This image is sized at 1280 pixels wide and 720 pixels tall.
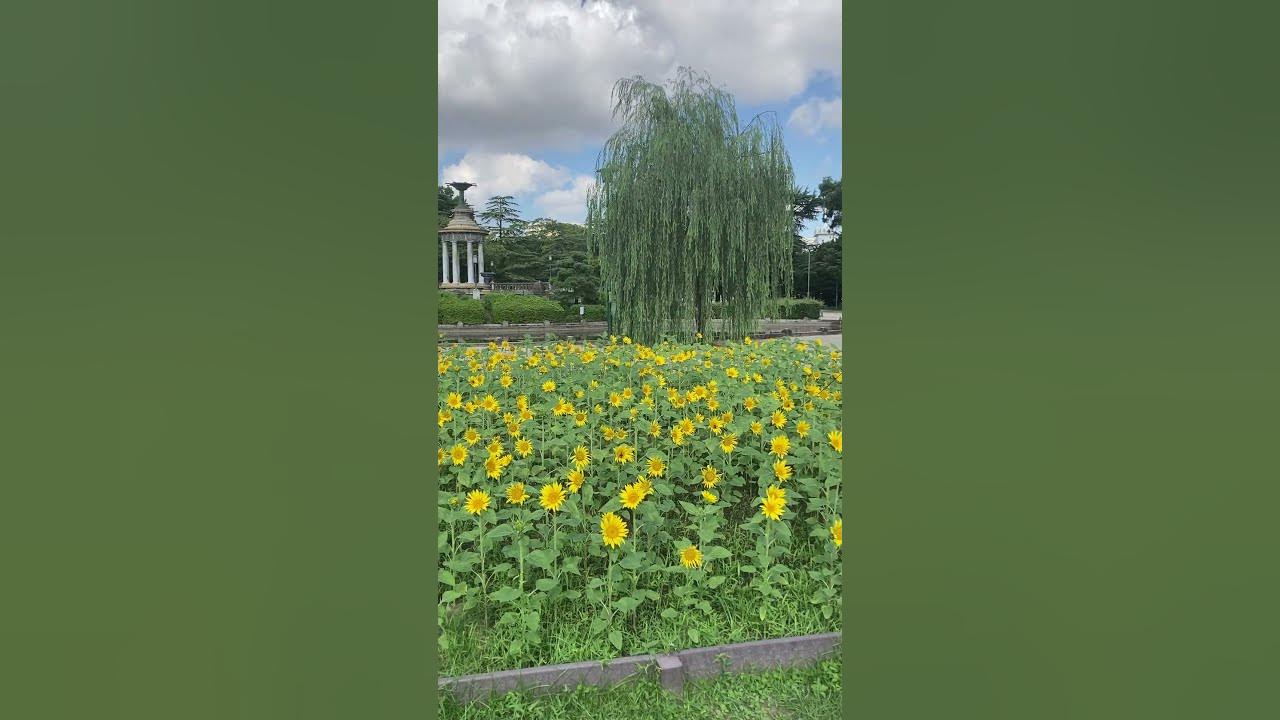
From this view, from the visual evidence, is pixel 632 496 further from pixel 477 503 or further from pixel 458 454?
pixel 458 454

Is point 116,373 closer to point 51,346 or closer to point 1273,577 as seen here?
point 51,346

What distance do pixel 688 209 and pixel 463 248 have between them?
1531 centimetres

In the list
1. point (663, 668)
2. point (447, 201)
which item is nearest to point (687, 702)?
point (663, 668)

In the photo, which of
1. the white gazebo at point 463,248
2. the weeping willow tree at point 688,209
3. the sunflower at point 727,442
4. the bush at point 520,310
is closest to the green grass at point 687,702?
the sunflower at point 727,442

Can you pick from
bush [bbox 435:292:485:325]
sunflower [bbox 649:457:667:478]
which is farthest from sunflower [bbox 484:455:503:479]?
bush [bbox 435:292:485:325]

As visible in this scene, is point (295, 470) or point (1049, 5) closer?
point (295, 470)

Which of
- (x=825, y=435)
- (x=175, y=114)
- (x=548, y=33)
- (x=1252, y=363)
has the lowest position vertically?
(x=825, y=435)

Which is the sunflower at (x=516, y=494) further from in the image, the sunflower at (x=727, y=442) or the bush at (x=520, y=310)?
the bush at (x=520, y=310)

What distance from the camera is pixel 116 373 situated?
77 centimetres

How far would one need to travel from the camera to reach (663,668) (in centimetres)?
165

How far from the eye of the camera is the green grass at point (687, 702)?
1538 millimetres

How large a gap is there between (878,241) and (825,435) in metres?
1.73

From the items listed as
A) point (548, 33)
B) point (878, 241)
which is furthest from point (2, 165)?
point (548, 33)

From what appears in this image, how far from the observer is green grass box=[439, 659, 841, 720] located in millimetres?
1538
